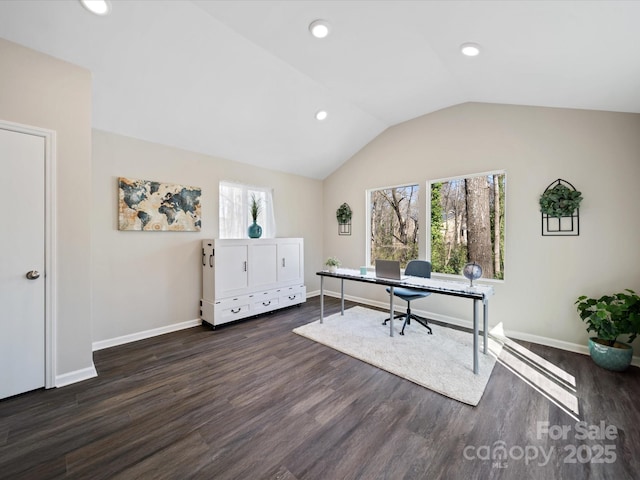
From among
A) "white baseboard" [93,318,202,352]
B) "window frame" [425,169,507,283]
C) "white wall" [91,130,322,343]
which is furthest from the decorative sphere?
"white baseboard" [93,318,202,352]

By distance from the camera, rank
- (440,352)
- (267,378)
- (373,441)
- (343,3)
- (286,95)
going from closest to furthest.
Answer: (373,441)
(343,3)
(267,378)
(440,352)
(286,95)

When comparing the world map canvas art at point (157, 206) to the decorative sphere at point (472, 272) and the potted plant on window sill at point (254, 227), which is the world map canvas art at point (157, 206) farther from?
the decorative sphere at point (472, 272)

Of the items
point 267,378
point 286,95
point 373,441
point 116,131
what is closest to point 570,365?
point 373,441

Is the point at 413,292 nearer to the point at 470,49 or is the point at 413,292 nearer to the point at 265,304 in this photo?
the point at 265,304

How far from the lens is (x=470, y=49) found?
2.19 meters

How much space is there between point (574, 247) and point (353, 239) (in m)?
3.09

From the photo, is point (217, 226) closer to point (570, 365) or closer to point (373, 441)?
point (373, 441)

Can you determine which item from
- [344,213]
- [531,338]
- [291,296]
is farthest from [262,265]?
[531,338]

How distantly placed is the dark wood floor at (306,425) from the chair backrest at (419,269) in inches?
53.9

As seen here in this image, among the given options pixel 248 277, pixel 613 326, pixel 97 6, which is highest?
pixel 97 6

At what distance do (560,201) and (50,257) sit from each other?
505cm

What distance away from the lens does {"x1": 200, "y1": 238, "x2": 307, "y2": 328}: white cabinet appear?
3572mm

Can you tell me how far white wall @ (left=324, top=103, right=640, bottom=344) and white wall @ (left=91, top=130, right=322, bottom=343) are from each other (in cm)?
327

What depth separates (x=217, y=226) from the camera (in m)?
3.95
